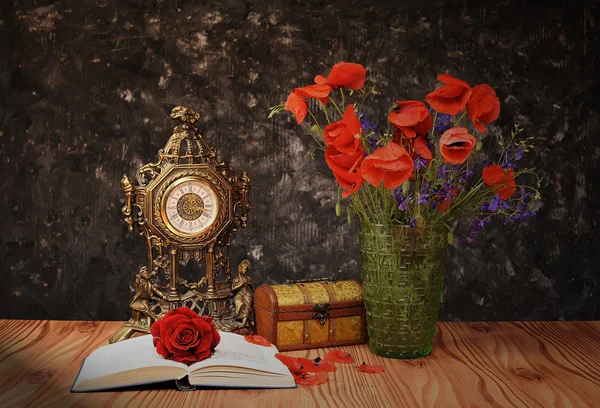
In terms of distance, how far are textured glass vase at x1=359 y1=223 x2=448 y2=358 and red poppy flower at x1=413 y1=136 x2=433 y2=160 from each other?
178 millimetres

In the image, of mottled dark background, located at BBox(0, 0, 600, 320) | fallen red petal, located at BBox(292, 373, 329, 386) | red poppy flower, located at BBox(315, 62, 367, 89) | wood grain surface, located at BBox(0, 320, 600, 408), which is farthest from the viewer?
mottled dark background, located at BBox(0, 0, 600, 320)

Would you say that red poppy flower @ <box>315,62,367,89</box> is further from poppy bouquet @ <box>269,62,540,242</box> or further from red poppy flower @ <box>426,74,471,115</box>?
red poppy flower @ <box>426,74,471,115</box>

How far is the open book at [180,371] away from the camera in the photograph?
137cm

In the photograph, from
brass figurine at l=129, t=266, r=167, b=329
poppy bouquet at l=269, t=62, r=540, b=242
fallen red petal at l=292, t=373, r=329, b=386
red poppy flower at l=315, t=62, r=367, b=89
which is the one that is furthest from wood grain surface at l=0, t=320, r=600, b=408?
red poppy flower at l=315, t=62, r=367, b=89

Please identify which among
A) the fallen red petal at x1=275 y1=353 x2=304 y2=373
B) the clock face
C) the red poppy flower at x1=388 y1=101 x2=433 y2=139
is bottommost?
the fallen red petal at x1=275 y1=353 x2=304 y2=373

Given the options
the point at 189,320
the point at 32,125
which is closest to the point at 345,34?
the point at 32,125

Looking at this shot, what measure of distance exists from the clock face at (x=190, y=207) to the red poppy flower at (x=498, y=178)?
689mm

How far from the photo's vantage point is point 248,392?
1.38 m

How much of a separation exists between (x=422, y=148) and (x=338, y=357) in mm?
532

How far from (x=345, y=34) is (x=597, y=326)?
1.26 meters

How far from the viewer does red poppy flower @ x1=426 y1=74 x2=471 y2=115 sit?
58.5 inches

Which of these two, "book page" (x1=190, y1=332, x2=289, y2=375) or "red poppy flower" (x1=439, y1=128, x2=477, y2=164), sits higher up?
"red poppy flower" (x1=439, y1=128, x2=477, y2=164)

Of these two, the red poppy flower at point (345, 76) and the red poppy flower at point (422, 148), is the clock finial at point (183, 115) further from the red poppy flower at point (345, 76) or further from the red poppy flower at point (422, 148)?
the red poppy flower at point (422, 148)

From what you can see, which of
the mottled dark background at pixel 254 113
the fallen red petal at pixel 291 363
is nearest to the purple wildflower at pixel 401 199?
the fallen red petal at pixel 291 363
